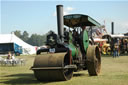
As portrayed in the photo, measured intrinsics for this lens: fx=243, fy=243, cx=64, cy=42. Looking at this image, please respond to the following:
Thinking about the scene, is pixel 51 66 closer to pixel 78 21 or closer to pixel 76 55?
pixel 76 55

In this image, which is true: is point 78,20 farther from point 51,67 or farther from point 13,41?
point 13,41

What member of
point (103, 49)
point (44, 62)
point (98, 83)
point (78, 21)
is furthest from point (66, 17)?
point (103, 49)

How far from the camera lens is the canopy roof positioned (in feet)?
33.6

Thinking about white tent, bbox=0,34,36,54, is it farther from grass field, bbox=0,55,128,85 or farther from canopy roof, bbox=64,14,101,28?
canopy roof, bbox=64,14,101,28

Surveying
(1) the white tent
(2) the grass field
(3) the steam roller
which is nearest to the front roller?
(3) the steam roller

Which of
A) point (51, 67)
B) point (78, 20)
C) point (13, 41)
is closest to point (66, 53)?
point (51, 67)

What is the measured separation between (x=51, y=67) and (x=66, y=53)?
0.81 m

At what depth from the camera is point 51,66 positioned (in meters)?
8.21

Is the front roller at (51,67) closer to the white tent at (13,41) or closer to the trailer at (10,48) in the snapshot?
the trailer at (10,48)

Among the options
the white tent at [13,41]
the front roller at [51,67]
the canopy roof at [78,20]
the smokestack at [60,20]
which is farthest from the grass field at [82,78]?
the white tent at [13,41]

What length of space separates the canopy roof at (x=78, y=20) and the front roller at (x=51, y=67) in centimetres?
241

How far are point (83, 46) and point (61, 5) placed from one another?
2.09 meters

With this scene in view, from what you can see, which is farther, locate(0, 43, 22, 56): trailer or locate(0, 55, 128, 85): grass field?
locate(0, 43, 22, 56): trailer

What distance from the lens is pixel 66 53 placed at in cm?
861
